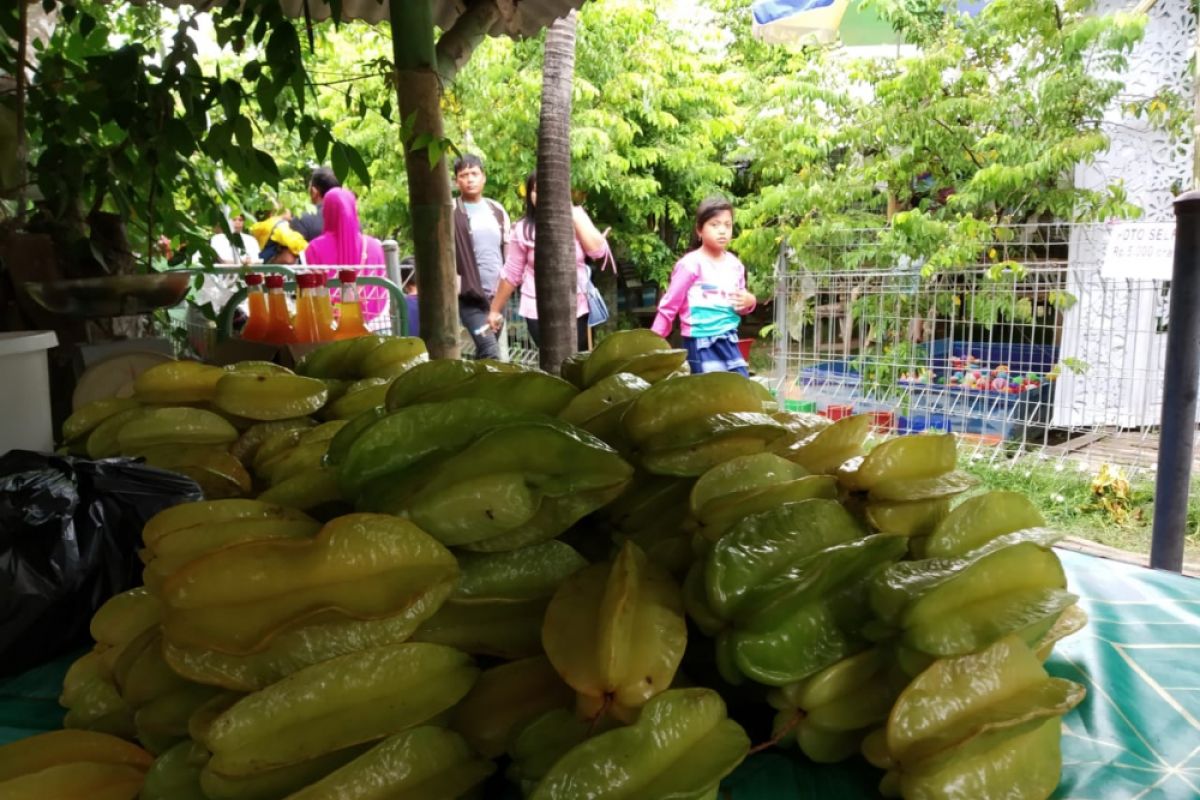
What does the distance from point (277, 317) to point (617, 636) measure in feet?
7.32

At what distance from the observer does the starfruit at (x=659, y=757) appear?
2.25ft

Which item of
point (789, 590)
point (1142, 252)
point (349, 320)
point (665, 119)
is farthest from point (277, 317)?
point (665, 119)

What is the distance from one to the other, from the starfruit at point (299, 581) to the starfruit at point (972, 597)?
0.42 metres

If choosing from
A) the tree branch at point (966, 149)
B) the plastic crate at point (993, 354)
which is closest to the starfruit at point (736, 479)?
the plastic crate at point (993, 354)

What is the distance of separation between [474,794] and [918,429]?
16.8 feet

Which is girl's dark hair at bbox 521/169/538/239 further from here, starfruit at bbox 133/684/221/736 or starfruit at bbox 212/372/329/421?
starfruit at bbox 133/684/221/736

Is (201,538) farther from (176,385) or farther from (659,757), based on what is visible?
(176,385)

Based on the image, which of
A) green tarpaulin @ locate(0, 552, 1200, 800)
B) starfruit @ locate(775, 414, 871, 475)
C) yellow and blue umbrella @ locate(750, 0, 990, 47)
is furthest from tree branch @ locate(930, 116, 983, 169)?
starfruit @ locate(775, 414, 871, 475)

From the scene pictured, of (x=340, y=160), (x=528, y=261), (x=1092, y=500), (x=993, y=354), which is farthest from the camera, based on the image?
(x=528, y=261)

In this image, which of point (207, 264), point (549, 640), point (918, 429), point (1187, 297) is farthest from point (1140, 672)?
point (918, 429)

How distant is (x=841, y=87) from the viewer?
270 inches

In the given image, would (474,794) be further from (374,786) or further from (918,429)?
(918,429)

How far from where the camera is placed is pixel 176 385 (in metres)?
1.36

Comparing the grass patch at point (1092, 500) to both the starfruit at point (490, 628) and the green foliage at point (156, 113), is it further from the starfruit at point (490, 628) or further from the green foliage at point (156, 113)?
the starfruit at point (490, 628)
